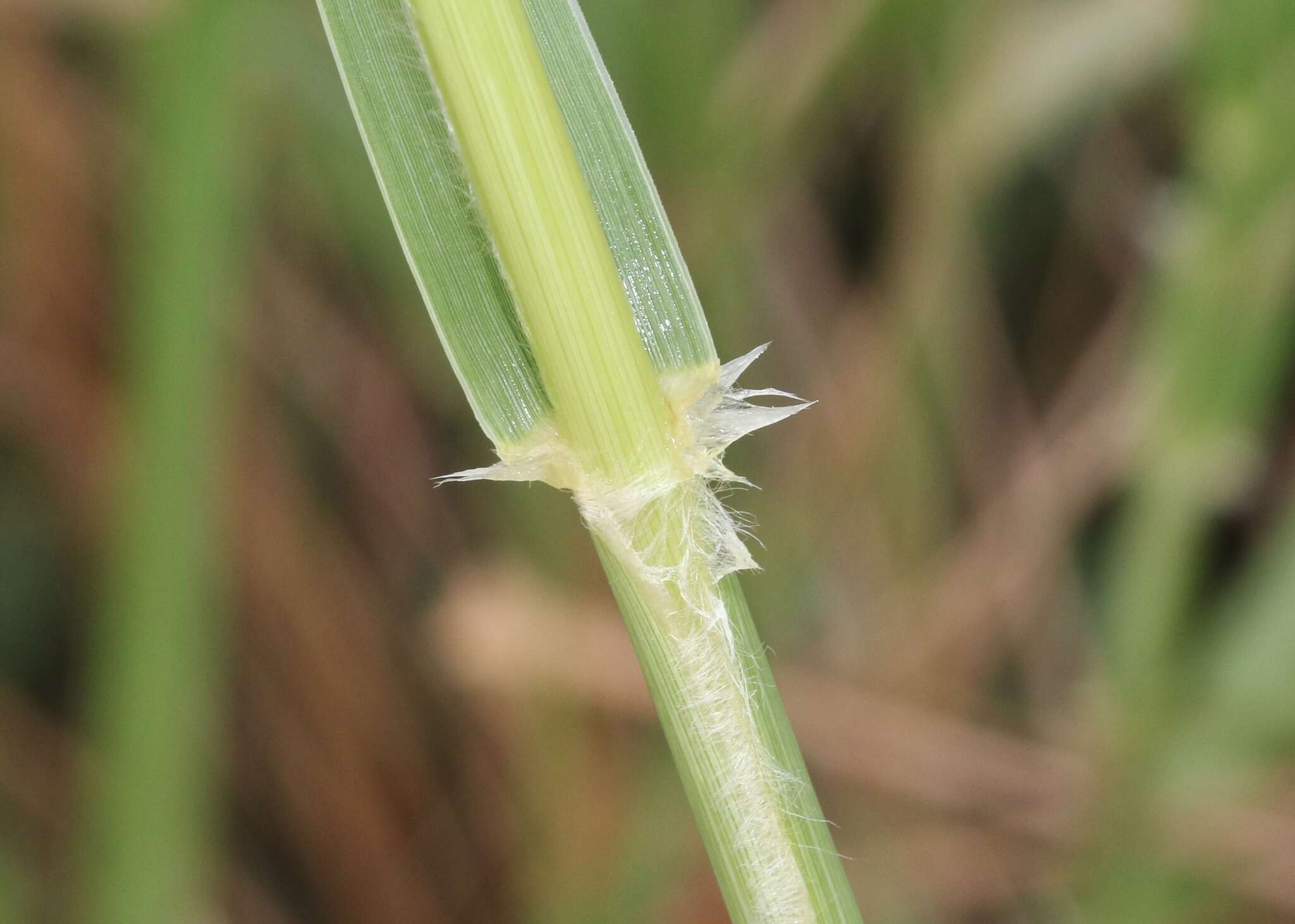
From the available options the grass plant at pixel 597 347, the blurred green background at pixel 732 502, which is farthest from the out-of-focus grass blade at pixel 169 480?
the grass plant at pixel 597 347

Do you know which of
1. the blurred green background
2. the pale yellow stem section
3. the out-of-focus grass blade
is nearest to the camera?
the pale yellow stem section

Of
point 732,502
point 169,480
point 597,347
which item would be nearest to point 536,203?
point 597,347

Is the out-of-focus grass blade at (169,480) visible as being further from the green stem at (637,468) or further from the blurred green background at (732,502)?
the green stem at (637,468)

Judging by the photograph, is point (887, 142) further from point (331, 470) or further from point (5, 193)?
point (5, 193)

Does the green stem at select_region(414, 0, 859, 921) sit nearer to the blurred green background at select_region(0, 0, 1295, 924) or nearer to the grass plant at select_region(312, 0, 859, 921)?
the grass plant at select_region(312, 0, 859, 921)

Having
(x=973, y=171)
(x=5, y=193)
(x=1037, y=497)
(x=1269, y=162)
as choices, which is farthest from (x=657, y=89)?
(x=5, y=193)

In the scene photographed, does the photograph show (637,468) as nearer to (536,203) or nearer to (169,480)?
(536,203)

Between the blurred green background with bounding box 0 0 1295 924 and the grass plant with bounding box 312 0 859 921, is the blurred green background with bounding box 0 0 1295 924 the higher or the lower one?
the higher one

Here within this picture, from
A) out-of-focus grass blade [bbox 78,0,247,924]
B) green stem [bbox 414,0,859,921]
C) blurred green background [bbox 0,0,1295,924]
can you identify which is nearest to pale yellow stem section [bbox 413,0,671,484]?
green stem [bbox 414,0,859,921]
